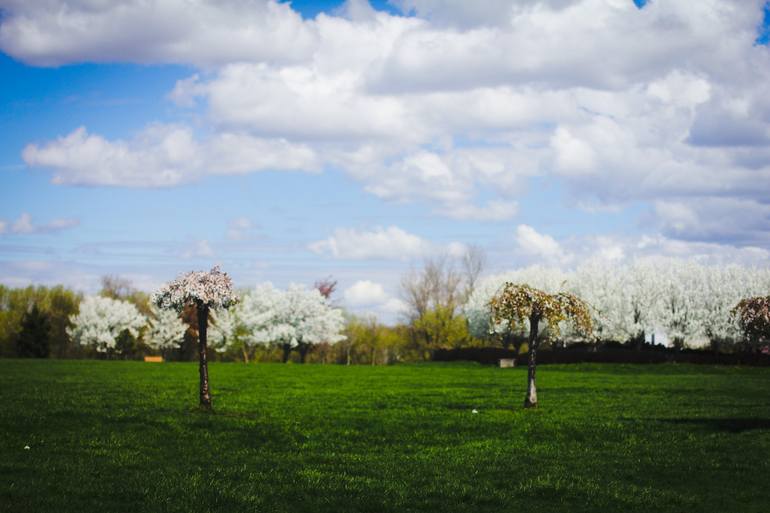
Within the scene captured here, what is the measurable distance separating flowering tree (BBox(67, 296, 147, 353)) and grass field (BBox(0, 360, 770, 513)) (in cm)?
8081

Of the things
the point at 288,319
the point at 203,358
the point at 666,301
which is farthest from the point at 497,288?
the point at 203,358

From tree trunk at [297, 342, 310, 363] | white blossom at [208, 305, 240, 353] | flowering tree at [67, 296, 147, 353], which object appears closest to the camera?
tree trunk at [297, 342, 310, 363]

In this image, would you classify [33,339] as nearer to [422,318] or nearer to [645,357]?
[422,318]

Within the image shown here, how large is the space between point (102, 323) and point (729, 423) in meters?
100

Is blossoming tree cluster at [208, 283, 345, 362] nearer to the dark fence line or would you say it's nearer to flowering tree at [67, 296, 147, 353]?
flowering tree at [67, 296, 147, 353]

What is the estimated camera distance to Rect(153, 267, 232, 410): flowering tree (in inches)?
1009

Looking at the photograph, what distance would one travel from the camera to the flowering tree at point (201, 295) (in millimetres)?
25625

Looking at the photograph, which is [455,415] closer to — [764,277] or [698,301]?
[698,301]

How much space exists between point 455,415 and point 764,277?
287 feet

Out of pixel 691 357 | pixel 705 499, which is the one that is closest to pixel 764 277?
pixel 691 357

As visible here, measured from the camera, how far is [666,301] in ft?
320

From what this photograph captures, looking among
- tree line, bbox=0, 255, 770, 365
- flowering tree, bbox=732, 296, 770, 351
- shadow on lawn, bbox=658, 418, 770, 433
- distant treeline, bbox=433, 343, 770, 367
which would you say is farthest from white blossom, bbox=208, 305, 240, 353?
flowering tree, bbox=732, 296, 770, 351

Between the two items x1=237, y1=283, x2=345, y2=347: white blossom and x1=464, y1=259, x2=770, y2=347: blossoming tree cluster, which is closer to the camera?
x1=464, y1=259, x2=770, y2=347: blossoming tree cluster

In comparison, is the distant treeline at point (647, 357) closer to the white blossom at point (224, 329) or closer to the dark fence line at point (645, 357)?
the dark fence line at point (645, 357)
